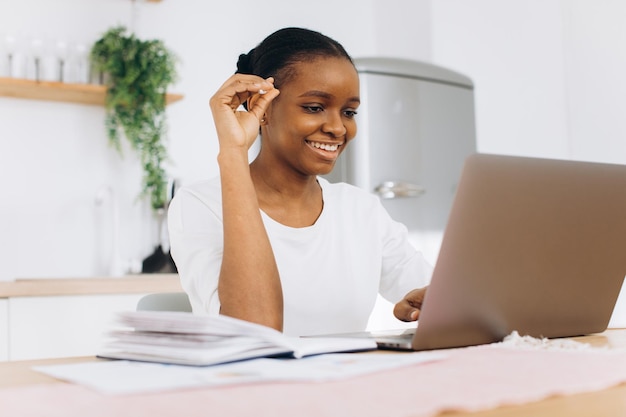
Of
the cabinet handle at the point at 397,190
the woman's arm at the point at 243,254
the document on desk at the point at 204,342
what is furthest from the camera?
the cabinet handle at the point at 397,190

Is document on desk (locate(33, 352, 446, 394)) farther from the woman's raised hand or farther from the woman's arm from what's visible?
the woman's raised hand

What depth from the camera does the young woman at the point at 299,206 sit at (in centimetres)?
139

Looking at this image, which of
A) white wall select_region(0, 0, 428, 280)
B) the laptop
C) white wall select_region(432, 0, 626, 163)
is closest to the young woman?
the laptop

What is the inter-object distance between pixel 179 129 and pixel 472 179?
2.53 m

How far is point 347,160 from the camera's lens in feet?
10.3

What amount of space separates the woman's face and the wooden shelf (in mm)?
1526

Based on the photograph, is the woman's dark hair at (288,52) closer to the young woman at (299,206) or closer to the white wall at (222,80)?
the young woman at (299,206)

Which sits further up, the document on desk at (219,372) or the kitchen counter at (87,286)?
the document on desk at (219,372)

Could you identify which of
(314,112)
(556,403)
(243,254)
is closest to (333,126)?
(314,112)

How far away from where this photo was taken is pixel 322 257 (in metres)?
1.60

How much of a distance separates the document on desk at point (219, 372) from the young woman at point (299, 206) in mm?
524

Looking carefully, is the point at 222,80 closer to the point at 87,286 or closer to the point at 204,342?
the point at 87,286

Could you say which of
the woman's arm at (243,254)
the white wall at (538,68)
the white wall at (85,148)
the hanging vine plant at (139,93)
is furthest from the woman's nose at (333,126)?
the white wall at (538,68)

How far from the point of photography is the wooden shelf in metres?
2.83
